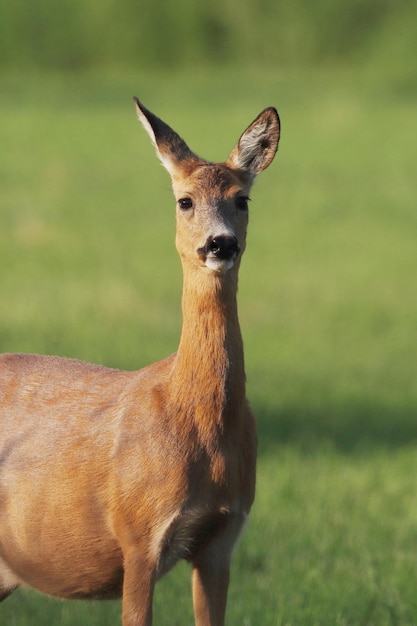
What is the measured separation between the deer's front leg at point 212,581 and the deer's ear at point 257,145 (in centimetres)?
161

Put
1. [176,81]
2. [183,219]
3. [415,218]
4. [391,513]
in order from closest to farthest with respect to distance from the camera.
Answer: [183,219] < [391,513] < [415,218] < [176,81]

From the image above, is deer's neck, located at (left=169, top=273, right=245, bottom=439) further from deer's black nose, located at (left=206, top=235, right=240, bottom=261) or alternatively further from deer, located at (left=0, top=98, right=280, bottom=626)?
deer's black nose, located at (left=206, top=235, right=240, bottom=261)

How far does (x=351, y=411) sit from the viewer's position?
46.1ft

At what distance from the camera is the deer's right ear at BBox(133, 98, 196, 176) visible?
5.91 metres

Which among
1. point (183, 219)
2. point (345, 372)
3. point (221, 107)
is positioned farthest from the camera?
point (221, 107)

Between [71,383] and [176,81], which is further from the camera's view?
[176,81]

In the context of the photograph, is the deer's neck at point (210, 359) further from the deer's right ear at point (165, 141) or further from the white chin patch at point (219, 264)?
the deer's right ear at point (165, 141)

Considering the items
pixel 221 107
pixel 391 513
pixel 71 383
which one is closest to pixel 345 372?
pixel 391 513

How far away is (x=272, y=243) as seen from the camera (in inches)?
934

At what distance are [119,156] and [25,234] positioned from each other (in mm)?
7997

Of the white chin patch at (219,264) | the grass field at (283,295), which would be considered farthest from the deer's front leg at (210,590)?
the grass field at (283,295)

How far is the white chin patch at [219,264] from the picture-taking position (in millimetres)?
5449

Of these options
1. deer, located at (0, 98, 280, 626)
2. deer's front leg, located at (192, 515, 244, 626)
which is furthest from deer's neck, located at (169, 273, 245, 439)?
deer's front leg, located at (192, 515, 244, 626)

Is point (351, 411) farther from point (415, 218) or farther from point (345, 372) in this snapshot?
point (415, 218)
